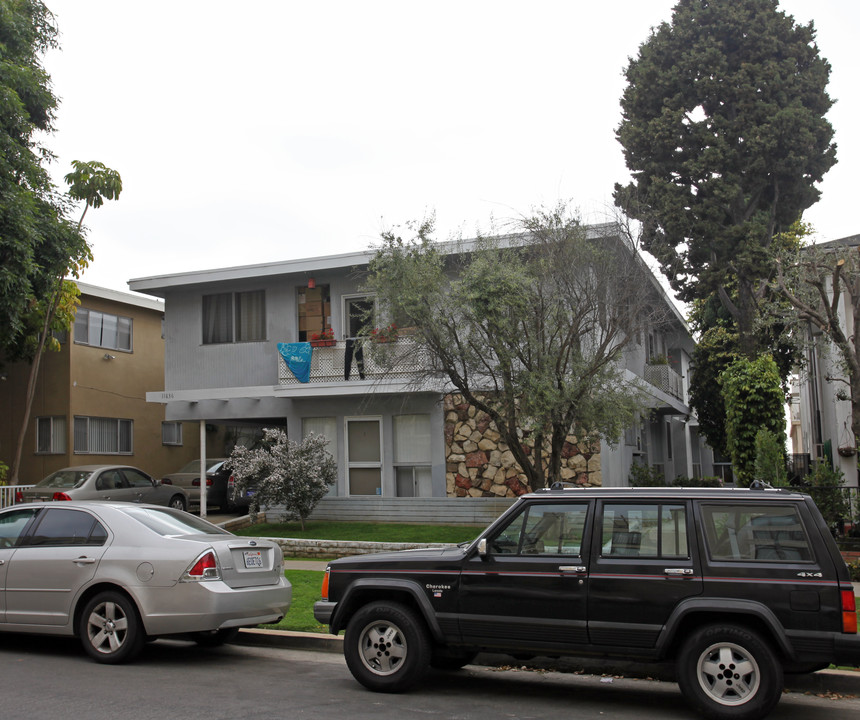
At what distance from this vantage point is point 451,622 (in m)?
6.84

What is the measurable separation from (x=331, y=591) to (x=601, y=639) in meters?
2.32

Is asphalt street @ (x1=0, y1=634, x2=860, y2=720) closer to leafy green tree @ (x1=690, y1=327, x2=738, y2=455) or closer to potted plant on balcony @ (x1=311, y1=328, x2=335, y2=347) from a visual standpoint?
potted plant on balcony @ (x1=311, y1=328, x2=335, y2=347)

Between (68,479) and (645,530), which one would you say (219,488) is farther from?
(645,530)

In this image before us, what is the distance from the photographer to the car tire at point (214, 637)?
8883 millimetres

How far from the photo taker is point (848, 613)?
5848mm

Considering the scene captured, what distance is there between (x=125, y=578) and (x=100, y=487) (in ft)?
39.1

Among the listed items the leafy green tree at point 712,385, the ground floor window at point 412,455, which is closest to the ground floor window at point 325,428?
the ground floor window at point 412,455

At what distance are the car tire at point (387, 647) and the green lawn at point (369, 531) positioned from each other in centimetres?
831

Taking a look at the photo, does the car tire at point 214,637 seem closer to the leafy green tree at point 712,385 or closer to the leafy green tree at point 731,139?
the leafy green tree at point 731,139

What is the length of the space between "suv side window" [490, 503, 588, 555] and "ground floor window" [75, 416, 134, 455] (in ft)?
67.6

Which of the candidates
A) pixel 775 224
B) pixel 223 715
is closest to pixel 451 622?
pixel 223 715

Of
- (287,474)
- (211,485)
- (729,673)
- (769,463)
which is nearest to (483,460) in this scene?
(287,474)

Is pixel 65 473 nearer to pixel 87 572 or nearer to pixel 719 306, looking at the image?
pixel 87 572

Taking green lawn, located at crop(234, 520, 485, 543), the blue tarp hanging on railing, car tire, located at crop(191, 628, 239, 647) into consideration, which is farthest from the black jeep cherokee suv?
the blue tarp hanging on railing
